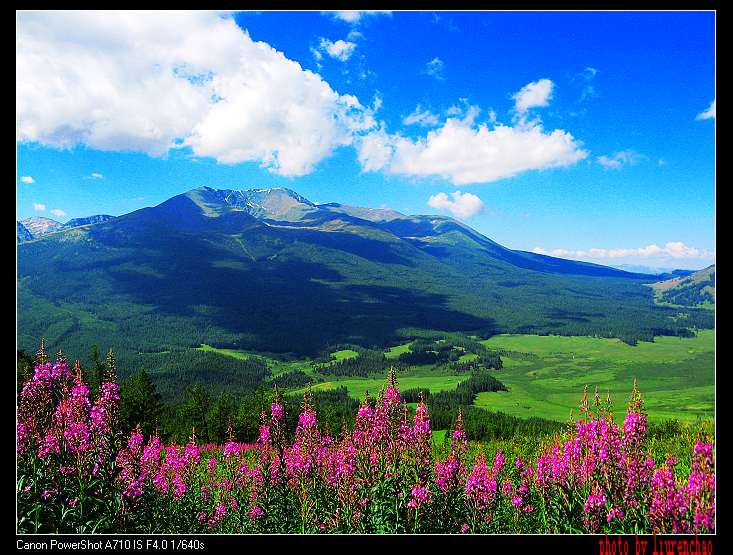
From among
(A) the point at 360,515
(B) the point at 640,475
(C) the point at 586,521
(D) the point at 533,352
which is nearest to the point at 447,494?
(A) the point at 360,515

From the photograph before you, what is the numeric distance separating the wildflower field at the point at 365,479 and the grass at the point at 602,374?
117ft

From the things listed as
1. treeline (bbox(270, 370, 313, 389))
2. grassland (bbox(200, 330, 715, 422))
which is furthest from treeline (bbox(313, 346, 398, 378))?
treeline (bbox(270, 370, 313, 389))

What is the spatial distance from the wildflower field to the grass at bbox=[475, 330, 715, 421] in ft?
117

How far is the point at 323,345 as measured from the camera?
199375 millimetres

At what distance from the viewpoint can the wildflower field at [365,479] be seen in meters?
5.67

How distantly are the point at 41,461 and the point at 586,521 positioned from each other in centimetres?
755

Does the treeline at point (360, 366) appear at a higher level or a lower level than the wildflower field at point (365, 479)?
lower

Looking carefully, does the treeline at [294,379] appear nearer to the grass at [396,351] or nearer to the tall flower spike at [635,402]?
the grass at [396,351]

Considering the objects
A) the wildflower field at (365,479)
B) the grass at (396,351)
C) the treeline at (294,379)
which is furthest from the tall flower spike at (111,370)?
the grass at (396,351)

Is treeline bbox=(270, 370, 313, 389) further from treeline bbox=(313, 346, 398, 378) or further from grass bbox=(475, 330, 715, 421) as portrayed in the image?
grass bbox=(475, 330, 715, 421)

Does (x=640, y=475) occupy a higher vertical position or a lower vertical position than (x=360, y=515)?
higher
